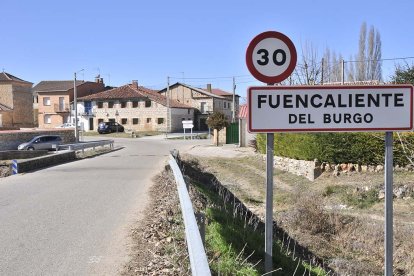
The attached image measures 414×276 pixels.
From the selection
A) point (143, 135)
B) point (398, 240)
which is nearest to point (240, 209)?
point (398, 240)

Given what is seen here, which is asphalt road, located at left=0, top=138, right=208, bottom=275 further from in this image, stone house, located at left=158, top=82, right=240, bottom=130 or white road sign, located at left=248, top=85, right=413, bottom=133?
stone house, located at left=158, top=82, right=240, bottom=130

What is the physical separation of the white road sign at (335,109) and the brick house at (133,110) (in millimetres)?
66240

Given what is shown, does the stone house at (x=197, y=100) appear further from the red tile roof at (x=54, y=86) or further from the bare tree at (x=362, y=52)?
the bare tree at (x=362, y=52)

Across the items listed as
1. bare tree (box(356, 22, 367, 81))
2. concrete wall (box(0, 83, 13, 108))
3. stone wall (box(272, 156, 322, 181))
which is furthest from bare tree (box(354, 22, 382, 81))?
concrete wall (box(0, 83, 13, 108))

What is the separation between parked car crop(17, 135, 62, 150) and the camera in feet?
125

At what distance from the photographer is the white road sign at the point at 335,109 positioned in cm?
462

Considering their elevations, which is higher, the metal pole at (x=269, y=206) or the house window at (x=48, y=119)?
the house window at (x=48, y=119)

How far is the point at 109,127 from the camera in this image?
226 feet

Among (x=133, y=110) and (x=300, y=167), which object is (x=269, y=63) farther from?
(x=133, y=110)

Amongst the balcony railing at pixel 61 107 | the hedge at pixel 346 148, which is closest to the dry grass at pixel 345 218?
the hedge at pixel 346 148

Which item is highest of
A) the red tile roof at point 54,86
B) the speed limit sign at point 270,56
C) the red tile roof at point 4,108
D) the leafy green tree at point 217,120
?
the red tile roof at point 54,86

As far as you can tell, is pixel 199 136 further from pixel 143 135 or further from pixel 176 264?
pixel 176 264

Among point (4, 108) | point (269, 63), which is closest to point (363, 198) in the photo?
point (269, 63)

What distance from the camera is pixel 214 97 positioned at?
80938mm
